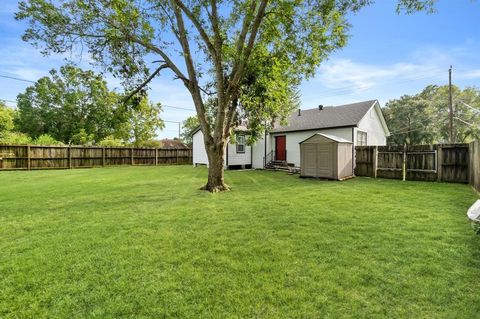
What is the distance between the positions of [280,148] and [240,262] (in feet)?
46.6

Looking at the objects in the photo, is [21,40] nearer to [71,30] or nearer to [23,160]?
[71,30]

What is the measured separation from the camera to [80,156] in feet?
57.4

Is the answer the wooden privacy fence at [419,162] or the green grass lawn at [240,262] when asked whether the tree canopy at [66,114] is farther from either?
the green grass lawn at [240,262]

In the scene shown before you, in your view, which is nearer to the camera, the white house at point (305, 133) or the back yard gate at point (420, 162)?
the back yard gate at point (420, 162)

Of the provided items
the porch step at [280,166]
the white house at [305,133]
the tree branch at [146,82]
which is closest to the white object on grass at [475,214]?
the tree branch at [146,82]

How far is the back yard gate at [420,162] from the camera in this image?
9078mm

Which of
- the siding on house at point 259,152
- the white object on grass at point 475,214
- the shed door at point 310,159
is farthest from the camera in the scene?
the siding on house at point 259,152

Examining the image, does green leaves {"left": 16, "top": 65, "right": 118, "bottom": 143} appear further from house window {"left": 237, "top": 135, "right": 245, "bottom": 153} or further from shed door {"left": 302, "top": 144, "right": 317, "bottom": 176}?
shed door {"left": 302, "top": 144, "right": 317, "bottom": 176}

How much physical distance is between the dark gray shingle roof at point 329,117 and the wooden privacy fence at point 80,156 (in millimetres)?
10563

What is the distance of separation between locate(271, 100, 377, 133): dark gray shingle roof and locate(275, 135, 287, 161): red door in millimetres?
584

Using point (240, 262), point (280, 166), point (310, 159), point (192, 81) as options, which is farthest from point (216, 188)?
point (280, 166)

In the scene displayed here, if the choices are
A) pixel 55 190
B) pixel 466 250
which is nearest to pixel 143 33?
pixel 55 190

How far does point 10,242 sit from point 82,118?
30.2m

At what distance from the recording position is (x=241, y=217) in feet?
15.9
